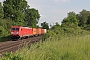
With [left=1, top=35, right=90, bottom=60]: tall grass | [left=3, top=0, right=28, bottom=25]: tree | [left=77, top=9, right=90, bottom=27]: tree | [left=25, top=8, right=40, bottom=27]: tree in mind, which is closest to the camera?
[left=1, top=35, right=90, bottom=60]: tall grass

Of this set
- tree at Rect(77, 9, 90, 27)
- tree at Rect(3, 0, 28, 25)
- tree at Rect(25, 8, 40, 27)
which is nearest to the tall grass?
tree at Rect(77, 9, 90, 27)

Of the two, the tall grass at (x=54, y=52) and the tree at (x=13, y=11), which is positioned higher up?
the tree at (x=13, y=11)

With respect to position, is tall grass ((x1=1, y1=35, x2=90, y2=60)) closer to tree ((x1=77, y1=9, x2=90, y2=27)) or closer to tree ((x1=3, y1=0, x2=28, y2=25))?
tree ((x1=77, y1=9, x2=90, y2=27))

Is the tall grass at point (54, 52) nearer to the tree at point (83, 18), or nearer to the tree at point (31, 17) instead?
the tree at point (83, 18)

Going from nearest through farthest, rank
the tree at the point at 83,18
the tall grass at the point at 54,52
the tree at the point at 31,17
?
the tall grass at the point at 54,52 < the tree at the point at 83,18 < the tree at the point at 31,17

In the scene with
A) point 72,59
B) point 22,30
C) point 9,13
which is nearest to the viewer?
point 72,59

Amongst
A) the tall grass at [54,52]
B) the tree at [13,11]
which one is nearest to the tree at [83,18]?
the tree at [13,11]

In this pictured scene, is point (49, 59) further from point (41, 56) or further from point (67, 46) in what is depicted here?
point (67, 46)

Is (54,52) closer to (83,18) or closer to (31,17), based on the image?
(83,18)

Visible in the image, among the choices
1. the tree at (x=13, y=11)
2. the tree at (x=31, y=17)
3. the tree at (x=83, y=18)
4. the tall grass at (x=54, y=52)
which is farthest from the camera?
the tree at (x=31, y=17)

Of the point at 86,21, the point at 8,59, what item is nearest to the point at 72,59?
the point at 8,59

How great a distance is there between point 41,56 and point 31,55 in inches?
17.4

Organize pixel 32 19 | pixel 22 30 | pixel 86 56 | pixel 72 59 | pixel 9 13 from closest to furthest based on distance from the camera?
pixel 72 59 < pixel 86 56 < pixel 22 30 < pixel 9 13 < pixel 32 19

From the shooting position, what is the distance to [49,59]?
841 centimetres
